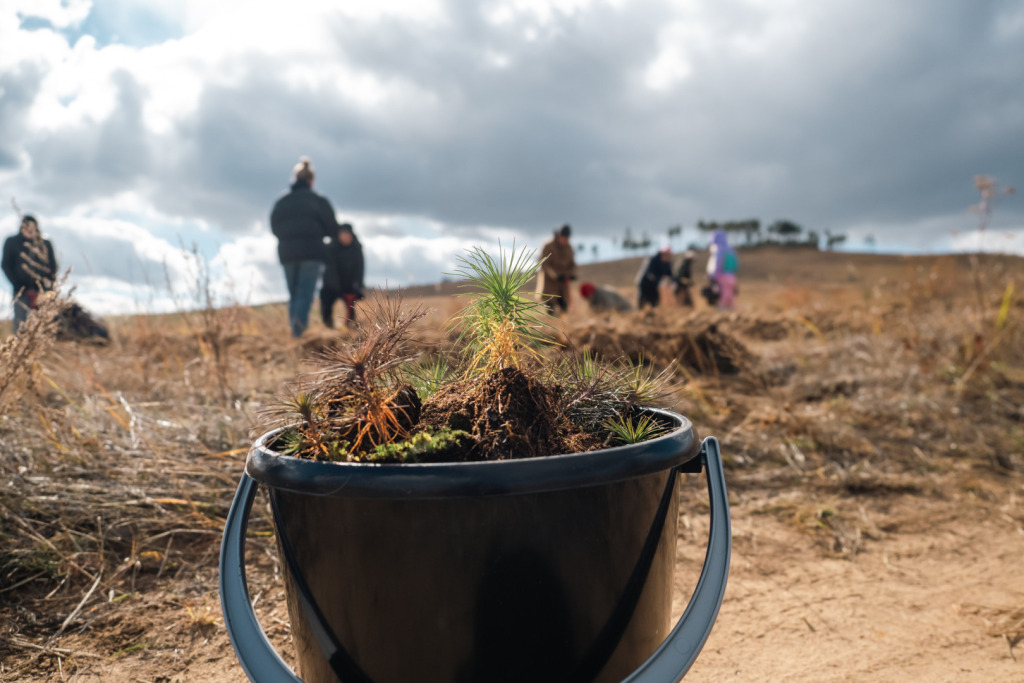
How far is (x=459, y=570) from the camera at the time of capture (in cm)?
98

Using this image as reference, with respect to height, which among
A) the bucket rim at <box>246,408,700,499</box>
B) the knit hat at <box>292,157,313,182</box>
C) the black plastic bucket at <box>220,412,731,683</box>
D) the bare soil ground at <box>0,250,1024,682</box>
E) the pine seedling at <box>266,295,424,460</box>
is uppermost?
the knit hat at <box>292,157,313,182</box>

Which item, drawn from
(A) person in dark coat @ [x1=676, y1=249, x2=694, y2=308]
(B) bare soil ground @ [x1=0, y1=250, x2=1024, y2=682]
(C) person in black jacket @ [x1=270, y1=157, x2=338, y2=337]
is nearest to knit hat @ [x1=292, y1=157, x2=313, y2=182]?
(C) person in black jacket @ [x1=270, y1=157, x2=338, y2=337]

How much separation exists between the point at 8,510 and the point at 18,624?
1.85 ft

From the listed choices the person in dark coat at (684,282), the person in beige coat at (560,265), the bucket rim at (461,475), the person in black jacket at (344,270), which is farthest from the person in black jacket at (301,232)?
the person in dark coat at (684,282)

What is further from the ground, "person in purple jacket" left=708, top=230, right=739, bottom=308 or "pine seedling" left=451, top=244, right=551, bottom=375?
"person in purple jacket" left=708, top=230, right=739, bottom=308

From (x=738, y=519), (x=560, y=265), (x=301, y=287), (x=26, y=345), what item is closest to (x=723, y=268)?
(x=560, y=265)

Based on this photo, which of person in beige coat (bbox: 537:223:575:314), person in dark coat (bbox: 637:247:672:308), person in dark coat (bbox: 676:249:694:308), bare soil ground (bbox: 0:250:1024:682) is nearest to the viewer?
bare soil ground (bbox: 0:250:1024:682)

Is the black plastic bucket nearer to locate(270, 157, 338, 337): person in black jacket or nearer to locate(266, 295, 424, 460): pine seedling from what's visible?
locate(266, 295, 424, 460): pine seedling

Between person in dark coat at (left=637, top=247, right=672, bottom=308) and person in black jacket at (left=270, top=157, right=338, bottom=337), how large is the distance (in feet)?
18.4

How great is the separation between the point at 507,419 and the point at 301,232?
5.75 meters

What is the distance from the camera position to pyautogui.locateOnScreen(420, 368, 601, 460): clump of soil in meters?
1.08

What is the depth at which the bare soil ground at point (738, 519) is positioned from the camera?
6.09 ft

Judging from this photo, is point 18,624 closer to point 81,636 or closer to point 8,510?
point 81,636

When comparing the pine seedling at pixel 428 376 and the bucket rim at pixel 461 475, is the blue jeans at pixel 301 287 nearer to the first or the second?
the pine seedling at pixel 428 376
